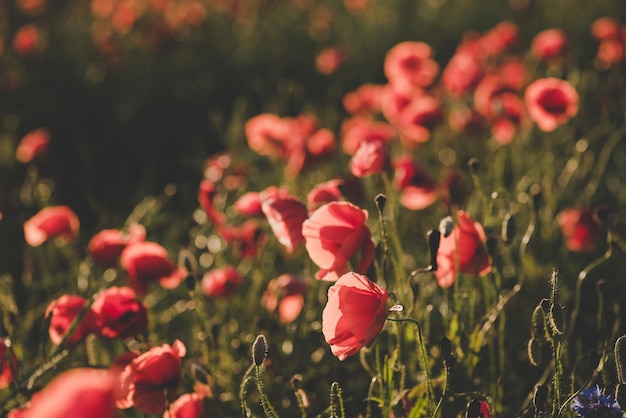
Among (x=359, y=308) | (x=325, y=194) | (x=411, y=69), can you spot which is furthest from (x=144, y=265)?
(x=411, y=69)

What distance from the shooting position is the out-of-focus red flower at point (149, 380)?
1348 mm

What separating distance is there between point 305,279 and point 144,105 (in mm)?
2602

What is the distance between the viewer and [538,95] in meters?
2.30

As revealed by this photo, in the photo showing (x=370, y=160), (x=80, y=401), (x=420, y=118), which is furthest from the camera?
(x=420, y=118)

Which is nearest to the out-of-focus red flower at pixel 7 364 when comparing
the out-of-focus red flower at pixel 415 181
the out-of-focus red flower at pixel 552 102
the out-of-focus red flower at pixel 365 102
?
the out-of-focus red flower at pixel 415 181

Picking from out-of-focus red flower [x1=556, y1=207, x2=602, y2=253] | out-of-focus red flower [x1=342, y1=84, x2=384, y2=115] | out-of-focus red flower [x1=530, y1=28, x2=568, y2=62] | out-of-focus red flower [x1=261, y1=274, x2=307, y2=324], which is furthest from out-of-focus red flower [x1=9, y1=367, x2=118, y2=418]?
out-of-focus red flower [x1=530, y1=28, x2=568, y2=62]

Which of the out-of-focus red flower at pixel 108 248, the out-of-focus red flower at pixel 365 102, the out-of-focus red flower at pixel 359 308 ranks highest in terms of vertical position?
the out-of-focus red flower at pixel 359 308

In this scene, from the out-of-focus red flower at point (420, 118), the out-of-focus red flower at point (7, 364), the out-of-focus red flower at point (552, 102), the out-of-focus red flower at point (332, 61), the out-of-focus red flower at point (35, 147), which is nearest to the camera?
the out-of-focus red flower at point (7, 364)

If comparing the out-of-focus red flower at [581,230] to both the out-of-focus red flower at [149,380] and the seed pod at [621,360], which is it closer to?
the seed pod at [621,360]

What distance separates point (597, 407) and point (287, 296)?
0.84 meters

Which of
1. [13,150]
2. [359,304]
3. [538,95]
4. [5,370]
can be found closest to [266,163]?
[13,150]

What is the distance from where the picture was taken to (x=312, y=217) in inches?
54.7

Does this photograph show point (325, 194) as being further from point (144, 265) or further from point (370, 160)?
point (144, 265)

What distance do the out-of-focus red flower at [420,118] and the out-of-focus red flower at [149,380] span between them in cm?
141
